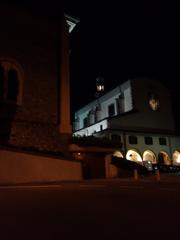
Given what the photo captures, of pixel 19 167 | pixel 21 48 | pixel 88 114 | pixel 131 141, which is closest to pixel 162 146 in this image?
pixel 131 141

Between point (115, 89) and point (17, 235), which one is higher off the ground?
point (115, 89)

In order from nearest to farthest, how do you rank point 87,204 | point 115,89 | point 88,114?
point 87,204, point 115,89, point 88,114

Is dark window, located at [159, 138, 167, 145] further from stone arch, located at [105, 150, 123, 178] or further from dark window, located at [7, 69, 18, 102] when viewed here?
dark window, located at [7, 69, 18, 102]

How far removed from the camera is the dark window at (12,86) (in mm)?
18031

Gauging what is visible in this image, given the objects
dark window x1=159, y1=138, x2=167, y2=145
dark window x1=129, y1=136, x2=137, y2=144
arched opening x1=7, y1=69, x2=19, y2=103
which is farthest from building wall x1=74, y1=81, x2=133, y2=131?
arched opening x1=7, y1=69, x2=19, y2=103

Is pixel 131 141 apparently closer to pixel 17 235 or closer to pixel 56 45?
pixel 56 45

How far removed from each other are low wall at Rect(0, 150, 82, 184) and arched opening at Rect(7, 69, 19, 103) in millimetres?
5740

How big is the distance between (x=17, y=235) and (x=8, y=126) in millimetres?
14649

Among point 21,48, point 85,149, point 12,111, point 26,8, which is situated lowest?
point 85,149

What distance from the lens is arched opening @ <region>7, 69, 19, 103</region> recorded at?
18016mm

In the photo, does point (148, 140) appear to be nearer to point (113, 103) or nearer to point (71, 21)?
point (113, 103)

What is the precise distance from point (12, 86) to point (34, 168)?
723cm

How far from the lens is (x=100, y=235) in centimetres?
322

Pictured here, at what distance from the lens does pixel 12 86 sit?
18297 millimetres
